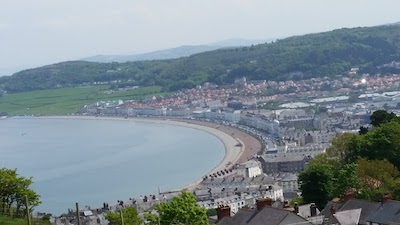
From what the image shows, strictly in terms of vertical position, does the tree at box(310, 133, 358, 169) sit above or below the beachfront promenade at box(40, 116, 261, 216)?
above

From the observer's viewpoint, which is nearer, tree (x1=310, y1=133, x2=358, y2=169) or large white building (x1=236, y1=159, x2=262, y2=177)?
tree (x1=310, y1=133, x2=358, y2=169)

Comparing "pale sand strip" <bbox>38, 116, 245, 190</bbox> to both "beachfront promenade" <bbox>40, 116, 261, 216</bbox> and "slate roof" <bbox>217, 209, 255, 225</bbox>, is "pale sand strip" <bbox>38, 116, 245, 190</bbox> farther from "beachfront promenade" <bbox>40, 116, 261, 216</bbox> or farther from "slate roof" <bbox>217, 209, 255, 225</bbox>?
"slate roof" <bbox>217, 209, 255, 225</bbox>

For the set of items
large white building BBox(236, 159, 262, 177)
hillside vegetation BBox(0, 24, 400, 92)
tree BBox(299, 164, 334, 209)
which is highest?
hillside vegetation BBox(0, 24, 400, 92)

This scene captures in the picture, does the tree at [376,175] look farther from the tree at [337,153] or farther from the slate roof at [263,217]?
the slate roof at [263,217]

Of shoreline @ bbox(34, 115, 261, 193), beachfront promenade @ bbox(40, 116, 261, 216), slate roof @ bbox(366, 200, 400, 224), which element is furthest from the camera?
shoreline @ bbox(34, 115, 261, 193)

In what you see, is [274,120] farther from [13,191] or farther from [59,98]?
[59,98]

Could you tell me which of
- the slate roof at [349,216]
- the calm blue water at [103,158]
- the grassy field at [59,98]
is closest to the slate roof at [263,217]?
the slate roof at [349,216]

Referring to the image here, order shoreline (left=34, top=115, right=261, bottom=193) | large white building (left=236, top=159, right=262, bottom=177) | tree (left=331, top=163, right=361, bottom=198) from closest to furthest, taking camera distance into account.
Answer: tree (left=331, top=163, right=361, bottom=198) → large white building (left=236, top=159, right=262, bottom=177) → shoreline (left=34, top=115, right=261, bottom=193)

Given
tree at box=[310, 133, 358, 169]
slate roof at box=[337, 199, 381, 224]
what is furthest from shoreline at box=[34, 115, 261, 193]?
slate roof at box=[337, 199, 381, 224]
